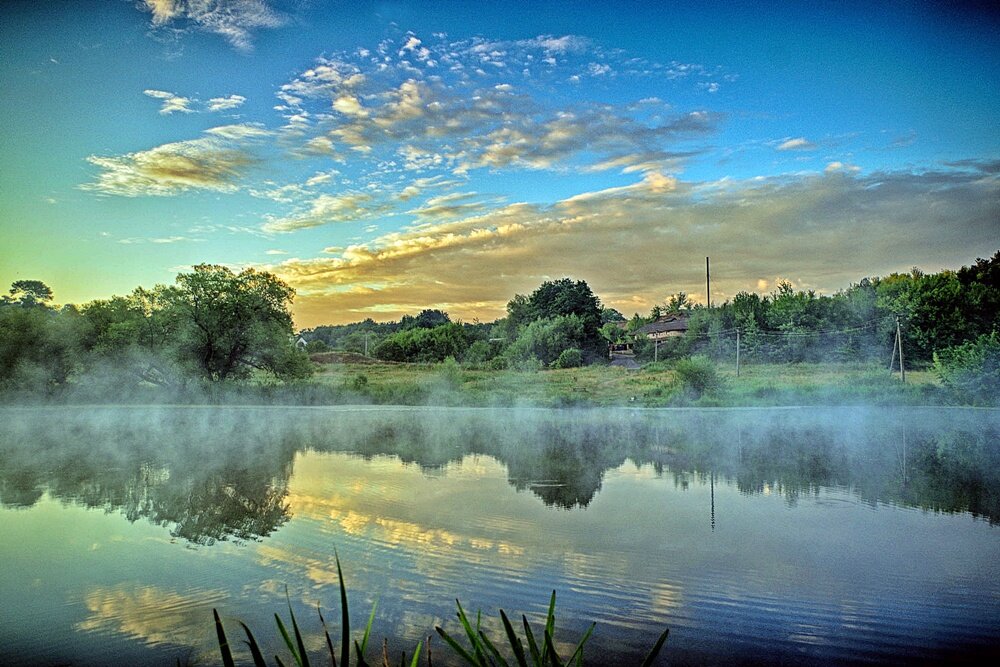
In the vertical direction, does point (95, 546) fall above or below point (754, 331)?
below

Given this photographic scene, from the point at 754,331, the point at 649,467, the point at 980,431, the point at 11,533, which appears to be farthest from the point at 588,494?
the point at 754,331

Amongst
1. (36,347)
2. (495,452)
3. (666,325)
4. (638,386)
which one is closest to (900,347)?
(638,386)

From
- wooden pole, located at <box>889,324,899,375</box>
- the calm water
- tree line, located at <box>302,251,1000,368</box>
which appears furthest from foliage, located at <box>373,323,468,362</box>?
the calm water

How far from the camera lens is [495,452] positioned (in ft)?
45.9

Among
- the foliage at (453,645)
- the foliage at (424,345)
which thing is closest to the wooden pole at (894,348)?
the foliage at (424,345)

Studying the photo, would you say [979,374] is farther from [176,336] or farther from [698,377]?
[176,336]

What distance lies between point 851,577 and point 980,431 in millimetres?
15040

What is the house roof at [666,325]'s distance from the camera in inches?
1731

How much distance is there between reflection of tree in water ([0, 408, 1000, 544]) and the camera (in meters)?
9.27

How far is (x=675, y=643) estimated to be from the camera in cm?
447

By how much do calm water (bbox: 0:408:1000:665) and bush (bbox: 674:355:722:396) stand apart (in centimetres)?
1148

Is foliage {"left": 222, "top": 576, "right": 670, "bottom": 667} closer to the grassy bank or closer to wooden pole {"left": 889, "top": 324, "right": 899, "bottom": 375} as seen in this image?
the grassy bank

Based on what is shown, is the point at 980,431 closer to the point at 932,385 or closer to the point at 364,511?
the point at 932,385

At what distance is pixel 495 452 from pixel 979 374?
21.2 m
